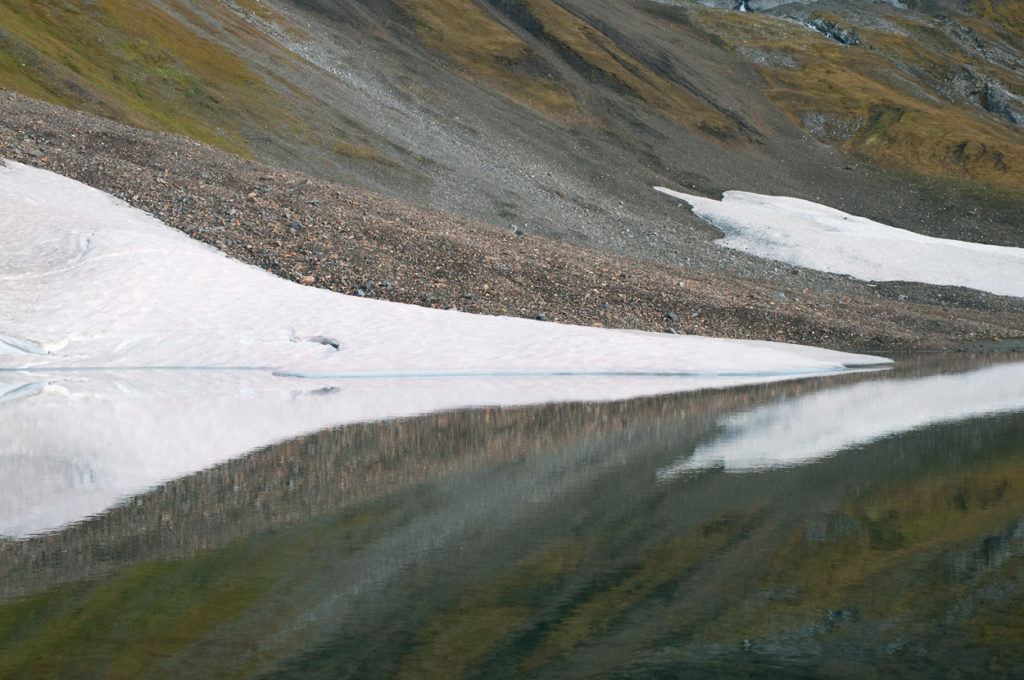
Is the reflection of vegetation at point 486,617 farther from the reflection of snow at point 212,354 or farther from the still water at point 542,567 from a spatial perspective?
the reflection of snow at point 212,354

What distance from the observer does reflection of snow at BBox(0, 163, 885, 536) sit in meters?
18.3

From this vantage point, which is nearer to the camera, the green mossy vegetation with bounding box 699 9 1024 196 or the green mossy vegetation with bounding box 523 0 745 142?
the green mossy vegetation with bounding box 523 0 745 142

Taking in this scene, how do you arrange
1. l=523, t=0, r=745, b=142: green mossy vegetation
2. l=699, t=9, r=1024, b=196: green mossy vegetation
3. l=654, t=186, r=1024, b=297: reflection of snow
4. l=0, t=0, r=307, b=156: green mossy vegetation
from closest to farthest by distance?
l=0, t=0, r=307, b=156: green mossy vegetation < l=654, t=186, r=1024, b=297: reflection of snow < l=523, t=0, r=745, b=142: green mossy vegetation < l=699, t=9, r=1024, b=196: green mossy vegetation

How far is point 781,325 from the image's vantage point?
43.1m

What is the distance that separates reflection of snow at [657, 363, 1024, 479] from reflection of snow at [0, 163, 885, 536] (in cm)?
416

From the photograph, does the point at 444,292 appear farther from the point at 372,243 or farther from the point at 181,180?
the point at 181,180

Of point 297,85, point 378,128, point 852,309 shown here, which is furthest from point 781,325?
point 297,85

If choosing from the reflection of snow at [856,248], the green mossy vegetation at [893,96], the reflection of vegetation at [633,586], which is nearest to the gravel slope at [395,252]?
the reflection of snow at [856,248]

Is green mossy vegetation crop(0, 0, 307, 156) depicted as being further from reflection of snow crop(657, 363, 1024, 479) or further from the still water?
the still water

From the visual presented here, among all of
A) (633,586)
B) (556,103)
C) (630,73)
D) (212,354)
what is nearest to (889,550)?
(633,586)

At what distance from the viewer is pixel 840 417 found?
800 inches

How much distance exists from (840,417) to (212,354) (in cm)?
1846

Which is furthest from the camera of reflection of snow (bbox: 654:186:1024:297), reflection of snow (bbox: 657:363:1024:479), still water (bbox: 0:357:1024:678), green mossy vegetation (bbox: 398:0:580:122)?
green mossy vegetation (bbox: 398:0:580:122)

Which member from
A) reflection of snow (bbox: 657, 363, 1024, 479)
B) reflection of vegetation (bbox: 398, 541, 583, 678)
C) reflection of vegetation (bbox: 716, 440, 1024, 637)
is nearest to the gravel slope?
reflection of snow (bbox: 657, 363, 1024, 479)
